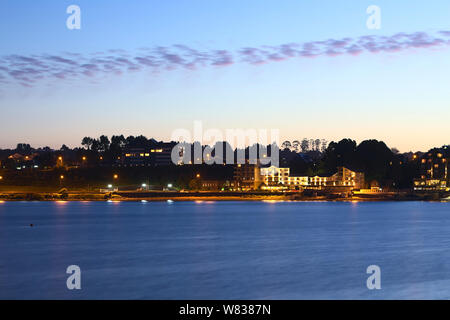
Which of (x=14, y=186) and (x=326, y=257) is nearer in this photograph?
(x=326, y=257)

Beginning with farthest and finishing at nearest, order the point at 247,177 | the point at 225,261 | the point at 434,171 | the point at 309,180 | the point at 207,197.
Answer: the point at 247,177, the point at 309,180, the point at 434,171, the point at 207,197, the point at 225,261

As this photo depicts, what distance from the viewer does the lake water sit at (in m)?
27.4

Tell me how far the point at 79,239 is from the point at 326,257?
813 inches

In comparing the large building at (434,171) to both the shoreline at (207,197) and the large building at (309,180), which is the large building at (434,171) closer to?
the shoreline at (207,197)

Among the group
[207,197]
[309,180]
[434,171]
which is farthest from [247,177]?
[434,171]

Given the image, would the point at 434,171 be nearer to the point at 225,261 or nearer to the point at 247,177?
the point at 247,177

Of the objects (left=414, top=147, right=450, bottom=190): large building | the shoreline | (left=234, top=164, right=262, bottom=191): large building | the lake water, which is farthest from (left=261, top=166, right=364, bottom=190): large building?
the lake water

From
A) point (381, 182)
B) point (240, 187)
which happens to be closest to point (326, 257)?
point (381, 182)

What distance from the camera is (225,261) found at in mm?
36812

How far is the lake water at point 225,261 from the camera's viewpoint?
2741 cm
